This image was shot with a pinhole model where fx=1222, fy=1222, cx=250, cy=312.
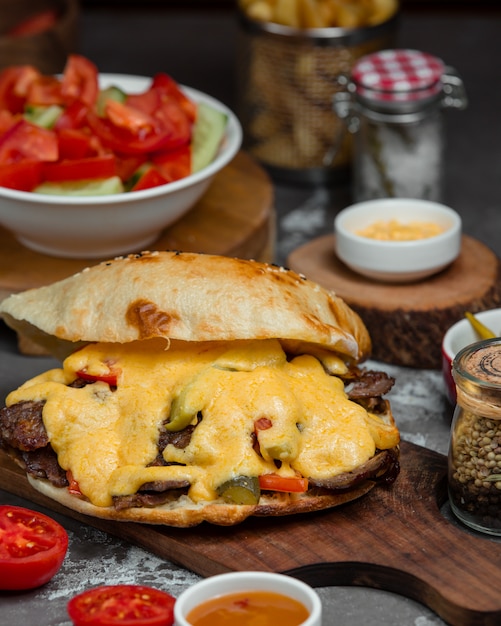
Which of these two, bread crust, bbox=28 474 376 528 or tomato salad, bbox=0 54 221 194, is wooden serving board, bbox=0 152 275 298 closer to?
tomato salad, bbox=0 54 221 194

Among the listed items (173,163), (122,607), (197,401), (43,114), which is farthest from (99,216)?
(122,607)

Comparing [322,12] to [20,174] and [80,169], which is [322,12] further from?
[20,174]

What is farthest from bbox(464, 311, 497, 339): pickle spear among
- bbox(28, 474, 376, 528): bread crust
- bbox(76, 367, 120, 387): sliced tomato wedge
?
bbox(76, 367, 120, 387): sliced tomato wedge

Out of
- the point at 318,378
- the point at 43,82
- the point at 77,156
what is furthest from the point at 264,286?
the point at 43,82

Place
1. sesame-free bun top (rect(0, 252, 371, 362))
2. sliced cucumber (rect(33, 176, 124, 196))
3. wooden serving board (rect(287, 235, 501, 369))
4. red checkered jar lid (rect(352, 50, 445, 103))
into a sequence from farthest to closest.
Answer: red checkered jar lid (rect(352, 50, 445, 103)) → sliced cucumber (rect(33, 176, 124, 196)) → wooden serving board (rect(287, 235, 501, 369)) → sesame-free bun top (rect(0, 252, 371, 362))

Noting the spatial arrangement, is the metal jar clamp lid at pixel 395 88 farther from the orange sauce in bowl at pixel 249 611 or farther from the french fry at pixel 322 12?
the orange sauce in bowl at pixel 249 611

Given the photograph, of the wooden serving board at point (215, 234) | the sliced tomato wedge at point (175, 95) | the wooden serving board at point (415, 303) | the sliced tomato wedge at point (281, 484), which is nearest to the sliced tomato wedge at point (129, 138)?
the sliced tomato wedge at point (175, 95)
